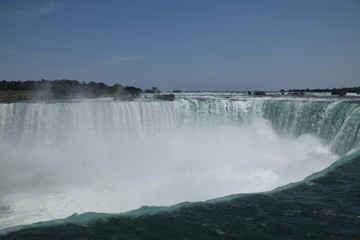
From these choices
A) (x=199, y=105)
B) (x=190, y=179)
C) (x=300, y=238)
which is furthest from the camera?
(x=199, y=105)

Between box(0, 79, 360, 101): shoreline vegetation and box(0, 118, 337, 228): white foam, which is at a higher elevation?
box(0, 79, 360, 101): shoreline vegetation

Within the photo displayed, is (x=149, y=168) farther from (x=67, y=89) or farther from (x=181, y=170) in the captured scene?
(x=67, y=89)

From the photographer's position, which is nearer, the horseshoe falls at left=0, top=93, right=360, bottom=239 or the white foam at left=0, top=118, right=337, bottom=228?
the horseshoe falls at left=0, top=93, right=360, bottom=239

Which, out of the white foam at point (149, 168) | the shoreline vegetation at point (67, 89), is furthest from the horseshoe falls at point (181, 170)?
the shoreline vegetation at point (67, 89)

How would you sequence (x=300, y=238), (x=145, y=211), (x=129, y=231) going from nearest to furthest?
(x=300, y=238) < (x=129, y=231) < (x=145, y=211)

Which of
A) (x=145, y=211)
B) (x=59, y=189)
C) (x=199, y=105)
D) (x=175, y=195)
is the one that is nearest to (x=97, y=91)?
(x=199, y=105)

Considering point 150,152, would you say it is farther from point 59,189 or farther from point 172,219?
point 172,219

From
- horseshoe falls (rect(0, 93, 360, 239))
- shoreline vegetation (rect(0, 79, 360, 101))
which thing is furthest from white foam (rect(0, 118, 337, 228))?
shoreline vegetation (rect(0, 79, 360, 101))

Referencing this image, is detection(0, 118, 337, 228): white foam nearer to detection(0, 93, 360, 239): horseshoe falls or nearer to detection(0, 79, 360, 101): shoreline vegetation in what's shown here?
detection(0, 93, 360, 239): horseshoe falls

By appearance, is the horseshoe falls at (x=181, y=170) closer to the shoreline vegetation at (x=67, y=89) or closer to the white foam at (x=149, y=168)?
the white foam at (x=149, y=168)
